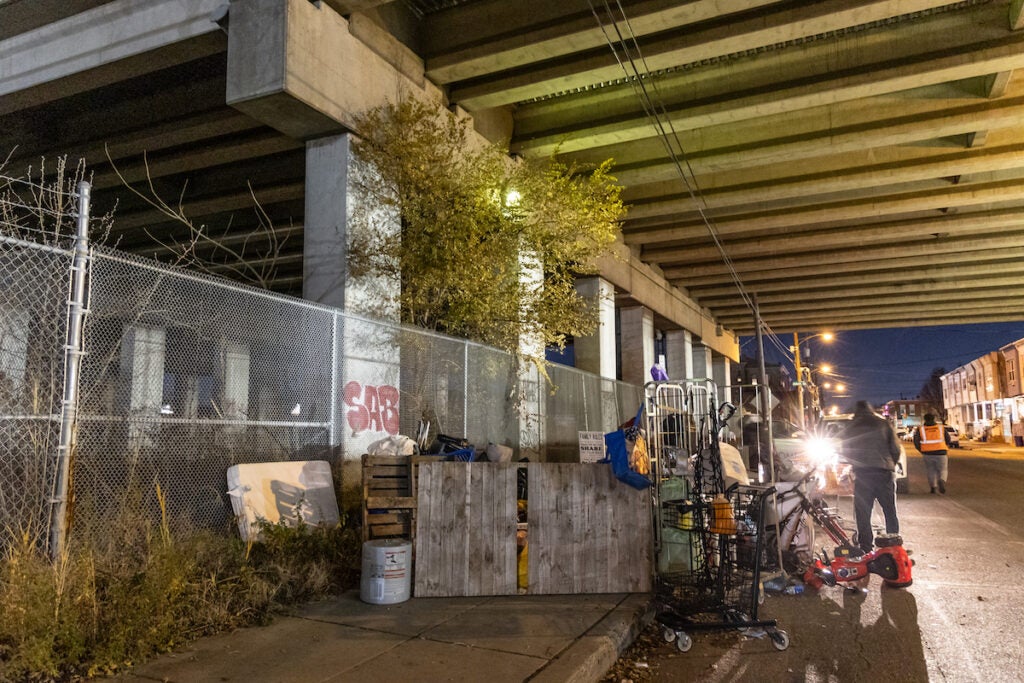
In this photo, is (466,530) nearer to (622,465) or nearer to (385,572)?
(385,572)

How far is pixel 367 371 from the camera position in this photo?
342 inches

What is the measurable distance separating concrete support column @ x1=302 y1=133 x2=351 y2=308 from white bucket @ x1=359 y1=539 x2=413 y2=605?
12.5 feet

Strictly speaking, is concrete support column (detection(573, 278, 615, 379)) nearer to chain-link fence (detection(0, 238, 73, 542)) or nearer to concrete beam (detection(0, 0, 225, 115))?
concrete beam (detection(0, 0, 225, 115))

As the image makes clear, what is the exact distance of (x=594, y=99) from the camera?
1276 centimetres

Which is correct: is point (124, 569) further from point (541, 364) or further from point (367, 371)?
point (541, 364)

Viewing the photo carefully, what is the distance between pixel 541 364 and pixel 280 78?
568 cm

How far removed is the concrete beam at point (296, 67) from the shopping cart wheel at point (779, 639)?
23.5 feet

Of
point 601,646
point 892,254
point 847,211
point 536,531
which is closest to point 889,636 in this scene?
point 601,646

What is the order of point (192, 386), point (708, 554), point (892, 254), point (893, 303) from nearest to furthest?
point (708, 554)
point (192, 386)
point (892, 254)
point (893, 303)

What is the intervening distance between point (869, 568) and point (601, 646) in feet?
11.9

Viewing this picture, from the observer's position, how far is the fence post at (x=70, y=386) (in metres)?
5.10

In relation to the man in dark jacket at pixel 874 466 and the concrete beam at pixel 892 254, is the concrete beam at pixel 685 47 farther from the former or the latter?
the concrete beam at pixel 892 254

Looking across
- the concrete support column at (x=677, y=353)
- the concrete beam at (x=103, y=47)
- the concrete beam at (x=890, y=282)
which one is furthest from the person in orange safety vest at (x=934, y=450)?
the concrete beam at (x=103, y=47)

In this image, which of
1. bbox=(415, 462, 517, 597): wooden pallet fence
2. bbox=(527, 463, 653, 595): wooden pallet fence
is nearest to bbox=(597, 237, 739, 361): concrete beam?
bbox=(527, 463, 653, 595): wooden pallet fence
